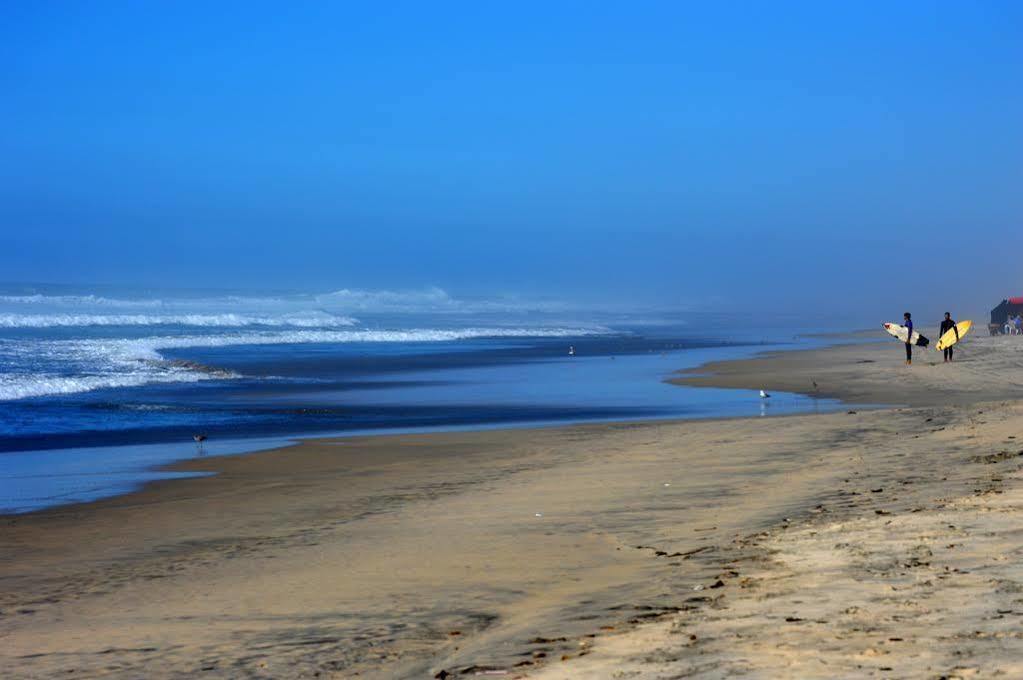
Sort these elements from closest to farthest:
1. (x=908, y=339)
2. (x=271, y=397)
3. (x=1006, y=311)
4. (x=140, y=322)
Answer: (x=271, y=397) → (x=908, y=339) → (x=1006, y=311) → (x=140, y=322)

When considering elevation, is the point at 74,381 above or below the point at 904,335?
below

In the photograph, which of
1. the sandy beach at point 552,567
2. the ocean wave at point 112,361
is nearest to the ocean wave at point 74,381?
the ocean wave at point 112,361

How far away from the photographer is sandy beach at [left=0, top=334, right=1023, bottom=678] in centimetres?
564

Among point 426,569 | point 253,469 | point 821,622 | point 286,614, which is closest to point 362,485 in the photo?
point 253,469

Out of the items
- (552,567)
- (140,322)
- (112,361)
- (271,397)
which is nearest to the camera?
(552,567)

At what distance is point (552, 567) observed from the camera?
26.5ft

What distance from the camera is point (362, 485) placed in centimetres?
1302

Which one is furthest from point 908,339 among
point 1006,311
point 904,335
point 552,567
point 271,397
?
point 1006,311

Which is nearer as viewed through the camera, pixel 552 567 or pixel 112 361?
pixel 552 567

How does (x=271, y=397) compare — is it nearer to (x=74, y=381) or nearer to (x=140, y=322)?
(x=74, y=381)

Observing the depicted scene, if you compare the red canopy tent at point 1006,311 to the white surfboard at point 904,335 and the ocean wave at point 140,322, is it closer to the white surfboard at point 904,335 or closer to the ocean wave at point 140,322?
the white surfboard at point 904,335

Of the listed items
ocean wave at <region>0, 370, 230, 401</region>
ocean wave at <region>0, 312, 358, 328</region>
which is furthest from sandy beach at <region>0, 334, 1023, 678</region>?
ocean wave at <region>0, 312, 358, 328</region>

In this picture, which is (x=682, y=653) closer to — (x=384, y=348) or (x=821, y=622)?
(x=821, y=622)

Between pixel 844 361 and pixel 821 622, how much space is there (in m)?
32.8
